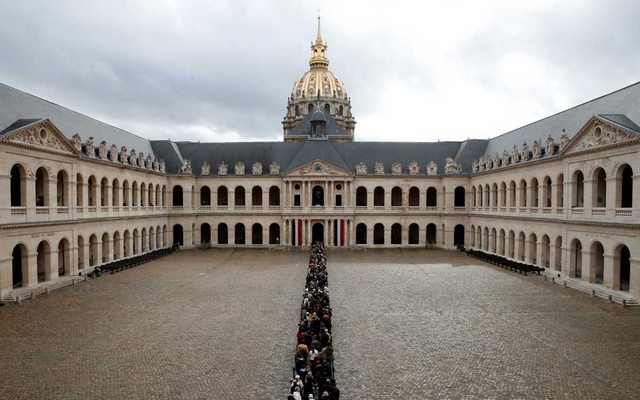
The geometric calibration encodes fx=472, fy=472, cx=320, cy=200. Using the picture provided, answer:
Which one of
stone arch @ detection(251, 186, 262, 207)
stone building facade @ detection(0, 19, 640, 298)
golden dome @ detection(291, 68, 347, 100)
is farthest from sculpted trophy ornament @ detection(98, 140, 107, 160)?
golden dome @ detection(291, 68, 347, 100)

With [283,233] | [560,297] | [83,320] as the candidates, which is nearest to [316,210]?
[283,233]

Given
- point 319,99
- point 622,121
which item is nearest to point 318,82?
point 319,99

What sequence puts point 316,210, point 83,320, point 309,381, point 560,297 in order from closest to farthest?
1. point 309,381
2. point 83,320
3. point 560,297
4. point 316,210

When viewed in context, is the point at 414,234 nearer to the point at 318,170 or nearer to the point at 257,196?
the point at 318,170

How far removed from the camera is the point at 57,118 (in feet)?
149

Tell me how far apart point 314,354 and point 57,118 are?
38834 mm

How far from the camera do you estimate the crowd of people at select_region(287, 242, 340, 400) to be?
631 inches

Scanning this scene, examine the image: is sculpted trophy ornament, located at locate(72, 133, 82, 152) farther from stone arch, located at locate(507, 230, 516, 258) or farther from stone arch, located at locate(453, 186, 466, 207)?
stone arch, located at locate(453, 186, 466, 207)

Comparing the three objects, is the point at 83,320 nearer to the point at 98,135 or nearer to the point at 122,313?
the point at 122,313

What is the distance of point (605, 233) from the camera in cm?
3603

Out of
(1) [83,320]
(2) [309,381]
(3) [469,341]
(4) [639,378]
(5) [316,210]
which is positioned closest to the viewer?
(2) [309,381]

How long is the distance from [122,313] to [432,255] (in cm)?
4023

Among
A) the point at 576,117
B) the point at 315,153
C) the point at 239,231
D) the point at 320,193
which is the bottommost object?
the point at 239,231

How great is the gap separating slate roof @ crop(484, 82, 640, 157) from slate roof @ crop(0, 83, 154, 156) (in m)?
47.3
